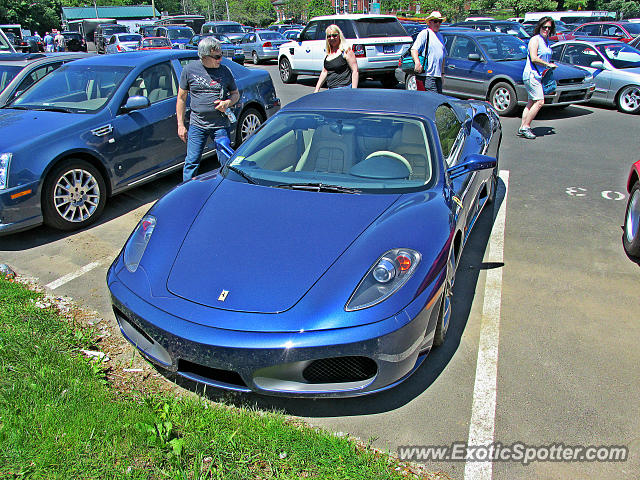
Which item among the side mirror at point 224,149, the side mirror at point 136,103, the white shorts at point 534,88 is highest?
the side mirror at point 136,103

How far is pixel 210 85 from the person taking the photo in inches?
214

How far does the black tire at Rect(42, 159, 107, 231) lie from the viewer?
497 centimetres

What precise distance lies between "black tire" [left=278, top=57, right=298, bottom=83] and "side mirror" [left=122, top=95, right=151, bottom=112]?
10269 mm

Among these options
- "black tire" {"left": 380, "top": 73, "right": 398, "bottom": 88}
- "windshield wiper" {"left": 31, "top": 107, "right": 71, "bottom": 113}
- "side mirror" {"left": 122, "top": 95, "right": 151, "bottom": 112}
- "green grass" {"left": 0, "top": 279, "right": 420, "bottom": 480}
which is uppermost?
"side mirror" {"left": 122, "top": 95, "right": 151, "bottom": 112}

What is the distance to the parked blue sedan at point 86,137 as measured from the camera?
4.81 meters

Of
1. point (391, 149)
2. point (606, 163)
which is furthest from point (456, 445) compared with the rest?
point (606, 163)

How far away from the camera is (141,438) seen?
8.18ft

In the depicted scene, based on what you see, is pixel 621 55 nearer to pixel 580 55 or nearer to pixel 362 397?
pixel 580 55

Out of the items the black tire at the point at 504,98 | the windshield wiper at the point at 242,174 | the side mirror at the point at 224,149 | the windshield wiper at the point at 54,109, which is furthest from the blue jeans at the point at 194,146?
the black tire at the point at 504,98

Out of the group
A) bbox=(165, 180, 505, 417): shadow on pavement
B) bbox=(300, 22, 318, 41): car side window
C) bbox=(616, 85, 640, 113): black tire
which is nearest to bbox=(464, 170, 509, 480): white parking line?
bbox=(165, 180, 505, 417): shadow on pavement

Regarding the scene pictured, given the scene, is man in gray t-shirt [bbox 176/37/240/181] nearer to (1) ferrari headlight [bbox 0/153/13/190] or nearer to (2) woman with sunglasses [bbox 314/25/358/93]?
(1) ferrari headlight [bbox 0/153/13/190]

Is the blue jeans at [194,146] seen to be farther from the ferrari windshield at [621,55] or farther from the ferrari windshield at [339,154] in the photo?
Result: the ferrari windshield at [621,55]

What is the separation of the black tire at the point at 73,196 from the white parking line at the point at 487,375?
3951 mm

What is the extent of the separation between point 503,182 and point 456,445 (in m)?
4.70
